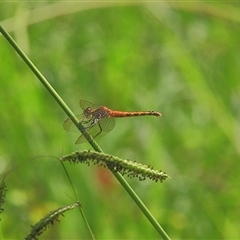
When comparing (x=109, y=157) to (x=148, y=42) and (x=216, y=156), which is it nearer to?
(x=216, y=156)

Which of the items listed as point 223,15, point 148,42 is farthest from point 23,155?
point 148,42

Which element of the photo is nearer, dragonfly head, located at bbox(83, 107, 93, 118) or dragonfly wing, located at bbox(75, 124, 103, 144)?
dragonfly wing, located at bbox(75, 124, 103, 144)

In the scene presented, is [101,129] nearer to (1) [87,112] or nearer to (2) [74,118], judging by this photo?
(1) [87,112]

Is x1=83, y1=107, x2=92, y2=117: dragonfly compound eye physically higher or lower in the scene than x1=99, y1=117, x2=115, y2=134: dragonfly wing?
higher

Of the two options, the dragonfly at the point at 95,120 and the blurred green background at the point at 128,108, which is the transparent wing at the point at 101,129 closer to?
the dragonfly at the point at 95,120

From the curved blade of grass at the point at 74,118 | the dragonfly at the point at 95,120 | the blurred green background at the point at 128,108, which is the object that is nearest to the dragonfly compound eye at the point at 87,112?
the dragonfly at the point at 95,120

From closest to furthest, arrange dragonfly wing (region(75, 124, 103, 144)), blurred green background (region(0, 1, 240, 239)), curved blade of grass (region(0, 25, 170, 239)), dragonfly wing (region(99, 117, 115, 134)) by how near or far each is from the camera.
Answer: curved blade of grass (region(0, 25, 170, 239)), dragonfly wing (region(75, 124, 103, 144)), dragonfly wing (region(99, 117, 115, 134)), blurred green background (region(0, 1, 240, 239))

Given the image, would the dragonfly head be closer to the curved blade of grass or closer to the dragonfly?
the dragonfly

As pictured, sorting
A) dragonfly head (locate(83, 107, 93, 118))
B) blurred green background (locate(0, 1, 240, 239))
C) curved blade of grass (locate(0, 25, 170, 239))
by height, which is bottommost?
curved blade of grass (locate(0, 25, 170, 239))

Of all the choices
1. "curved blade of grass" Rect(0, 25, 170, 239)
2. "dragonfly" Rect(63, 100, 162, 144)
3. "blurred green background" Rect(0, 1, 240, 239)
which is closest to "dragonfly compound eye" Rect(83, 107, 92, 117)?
"dragonfly" Rect(63, 100, 162, 144)
